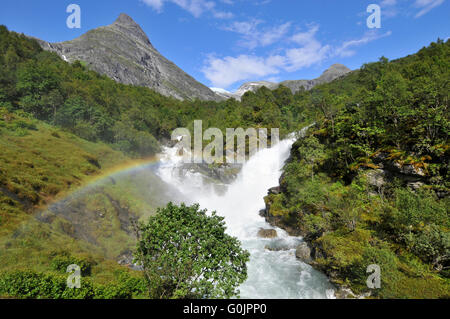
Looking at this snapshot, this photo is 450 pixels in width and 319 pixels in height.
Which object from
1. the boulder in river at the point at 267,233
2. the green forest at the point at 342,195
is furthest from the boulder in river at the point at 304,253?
the boulder in river at the point at 267,233

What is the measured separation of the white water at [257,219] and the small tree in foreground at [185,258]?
29.8 ft

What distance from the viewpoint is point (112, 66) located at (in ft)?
546

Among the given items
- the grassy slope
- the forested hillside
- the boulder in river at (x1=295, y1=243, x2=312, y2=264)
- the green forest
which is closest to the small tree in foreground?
the green forest

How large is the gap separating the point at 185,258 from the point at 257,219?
28770 mm

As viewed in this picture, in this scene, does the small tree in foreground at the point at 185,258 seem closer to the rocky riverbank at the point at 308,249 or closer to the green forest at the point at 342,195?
the green forest at the point at 342,195

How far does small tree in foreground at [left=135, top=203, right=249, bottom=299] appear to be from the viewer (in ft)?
36.4

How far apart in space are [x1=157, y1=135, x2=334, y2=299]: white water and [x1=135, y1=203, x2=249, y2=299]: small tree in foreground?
9.09 meters

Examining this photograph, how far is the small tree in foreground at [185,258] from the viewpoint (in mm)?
11094

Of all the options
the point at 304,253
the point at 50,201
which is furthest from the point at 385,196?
the point at 50,201

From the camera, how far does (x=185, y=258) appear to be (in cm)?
1090

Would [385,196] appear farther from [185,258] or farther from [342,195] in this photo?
[185,258]

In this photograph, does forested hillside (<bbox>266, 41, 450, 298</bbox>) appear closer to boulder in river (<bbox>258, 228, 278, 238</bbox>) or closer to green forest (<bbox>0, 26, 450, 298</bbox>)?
green forest (<bbox>0, 26, 450, 298</bbox>)

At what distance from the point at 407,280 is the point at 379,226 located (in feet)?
21.4
